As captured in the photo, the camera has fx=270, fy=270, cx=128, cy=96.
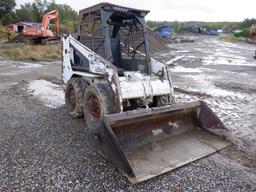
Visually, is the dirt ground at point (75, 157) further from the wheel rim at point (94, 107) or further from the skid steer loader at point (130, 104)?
the wheel rim at point (94, 107)

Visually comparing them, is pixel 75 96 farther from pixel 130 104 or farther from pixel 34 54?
pixel 34 54

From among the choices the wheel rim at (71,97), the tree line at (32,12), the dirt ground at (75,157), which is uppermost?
the tree line at (32,12)

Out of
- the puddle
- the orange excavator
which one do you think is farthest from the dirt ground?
the orange excavator

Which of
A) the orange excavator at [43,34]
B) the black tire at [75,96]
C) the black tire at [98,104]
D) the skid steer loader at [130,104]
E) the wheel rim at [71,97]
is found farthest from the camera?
the orange excavator at [43,34]

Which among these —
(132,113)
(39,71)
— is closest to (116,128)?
(132,113)

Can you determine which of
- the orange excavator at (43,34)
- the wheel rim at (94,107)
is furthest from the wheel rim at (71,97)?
the orange excavator at (43,34)

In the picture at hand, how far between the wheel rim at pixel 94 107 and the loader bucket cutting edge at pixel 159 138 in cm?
100

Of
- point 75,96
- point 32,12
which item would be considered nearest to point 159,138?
point 75,96

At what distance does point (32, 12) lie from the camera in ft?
191

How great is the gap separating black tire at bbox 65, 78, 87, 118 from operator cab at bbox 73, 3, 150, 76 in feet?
1.13

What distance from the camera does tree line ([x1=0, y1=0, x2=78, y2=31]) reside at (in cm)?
4856

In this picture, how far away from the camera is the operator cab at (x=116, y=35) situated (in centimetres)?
480

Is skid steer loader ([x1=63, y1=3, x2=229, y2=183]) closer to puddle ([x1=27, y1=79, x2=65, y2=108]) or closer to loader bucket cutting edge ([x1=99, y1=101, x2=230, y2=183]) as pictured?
loader bucket cutting edge ([x1=99, y1=101, x2=230, y2=183])

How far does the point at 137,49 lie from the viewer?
5.50m
